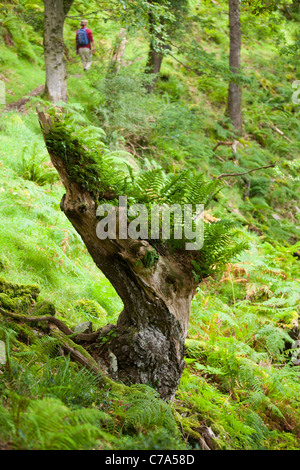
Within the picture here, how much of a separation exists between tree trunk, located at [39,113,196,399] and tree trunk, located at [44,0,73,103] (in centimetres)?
690

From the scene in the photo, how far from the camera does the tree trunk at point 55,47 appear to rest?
27.6 feet

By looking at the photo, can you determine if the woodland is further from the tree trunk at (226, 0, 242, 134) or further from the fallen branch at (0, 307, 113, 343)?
the tree trunk at (226, 0, 242, 134)

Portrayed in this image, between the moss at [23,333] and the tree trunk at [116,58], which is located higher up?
the tree trunk at [116,58]

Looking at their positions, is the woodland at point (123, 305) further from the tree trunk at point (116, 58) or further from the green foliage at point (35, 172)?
the tree trunk at point (116, 58)

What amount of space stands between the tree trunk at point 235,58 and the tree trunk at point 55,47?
5.43 meters

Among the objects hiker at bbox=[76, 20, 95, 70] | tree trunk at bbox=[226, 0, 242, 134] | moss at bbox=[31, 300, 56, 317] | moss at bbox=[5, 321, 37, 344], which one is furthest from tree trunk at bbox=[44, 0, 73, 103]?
moss at bbox=[5, 321, 37, 344]

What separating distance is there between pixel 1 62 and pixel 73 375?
1223cm

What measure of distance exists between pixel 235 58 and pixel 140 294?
12161 mm

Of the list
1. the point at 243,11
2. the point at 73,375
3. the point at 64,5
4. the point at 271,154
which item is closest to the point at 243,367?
the point at 73,375

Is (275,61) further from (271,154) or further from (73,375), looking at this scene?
(73,375)

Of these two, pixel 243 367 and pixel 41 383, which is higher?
pixel 41 383

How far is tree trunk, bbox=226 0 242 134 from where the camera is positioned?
1273 centimetres

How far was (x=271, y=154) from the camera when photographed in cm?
1409

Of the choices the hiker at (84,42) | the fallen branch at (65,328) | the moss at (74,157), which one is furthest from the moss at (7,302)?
the hiker at (84,42)
